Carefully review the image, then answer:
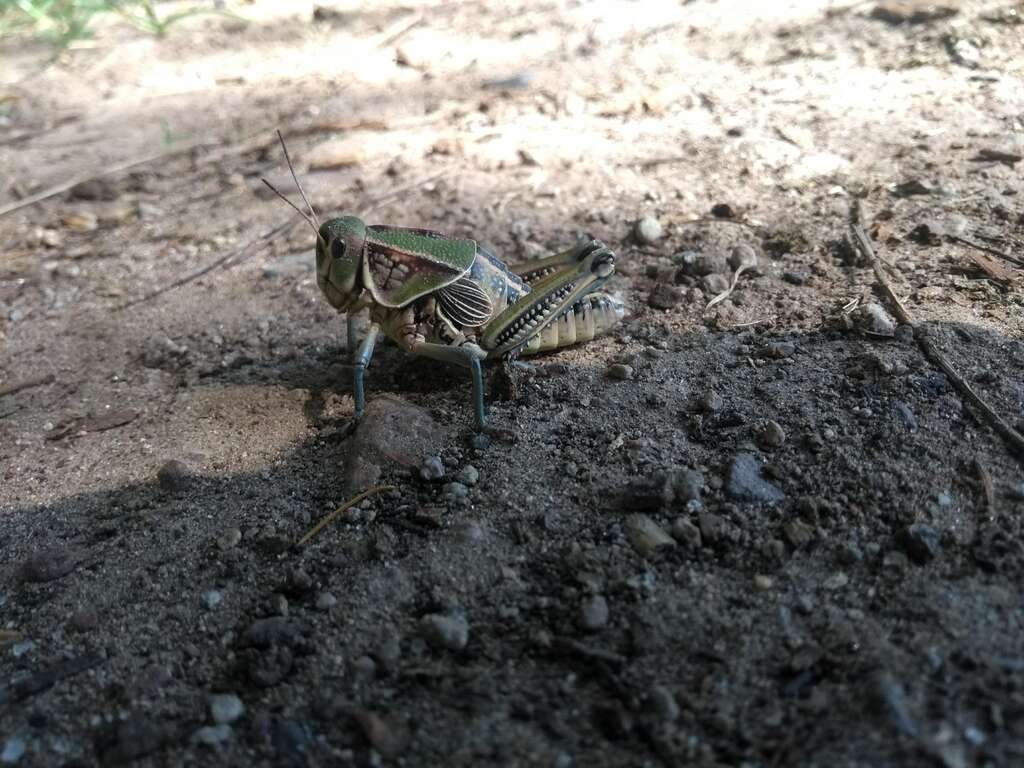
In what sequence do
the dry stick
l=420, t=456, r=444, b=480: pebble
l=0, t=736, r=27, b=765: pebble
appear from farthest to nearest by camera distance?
l=420, t=456, r=444, b=480: pebble → the dry stick → l=0, t=736, r=27, b=765: pebble

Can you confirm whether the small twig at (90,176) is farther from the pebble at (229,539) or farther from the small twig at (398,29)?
the pebble at (229,539)

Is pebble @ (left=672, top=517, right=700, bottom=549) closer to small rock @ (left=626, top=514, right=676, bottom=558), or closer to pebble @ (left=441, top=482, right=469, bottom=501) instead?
small rock @ (left=626, top=514, right=676, bottom=558)

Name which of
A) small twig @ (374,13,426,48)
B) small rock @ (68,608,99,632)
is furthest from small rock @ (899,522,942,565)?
small twig @ (374,13,426,48)

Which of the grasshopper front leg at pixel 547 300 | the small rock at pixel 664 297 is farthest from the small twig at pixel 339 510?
the small rock at pixel 664 297

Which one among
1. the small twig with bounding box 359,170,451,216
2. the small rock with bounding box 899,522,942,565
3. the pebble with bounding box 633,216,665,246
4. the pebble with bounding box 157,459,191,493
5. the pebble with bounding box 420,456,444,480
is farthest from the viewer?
the small twig with bounding box 359,170,451,216

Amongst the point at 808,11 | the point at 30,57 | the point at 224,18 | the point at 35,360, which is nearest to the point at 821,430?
the point at 35,360

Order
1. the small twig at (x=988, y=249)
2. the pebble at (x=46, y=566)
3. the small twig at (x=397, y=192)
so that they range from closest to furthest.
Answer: the pebble at (x=46, y=566) → the small twig at (x=988, y=249) → the small twig at (x=397, y=192)

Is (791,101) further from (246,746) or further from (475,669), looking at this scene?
(246,746)
